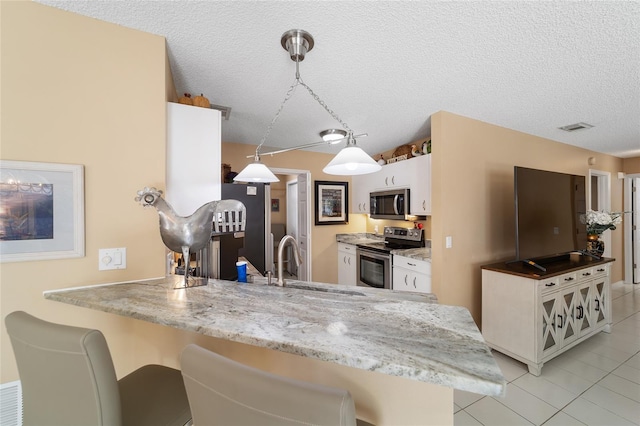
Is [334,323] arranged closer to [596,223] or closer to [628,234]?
[596,223]

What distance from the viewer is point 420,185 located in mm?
2906

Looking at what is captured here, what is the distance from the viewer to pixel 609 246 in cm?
418

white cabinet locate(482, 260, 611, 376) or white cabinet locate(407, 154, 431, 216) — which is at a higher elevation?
white cabinet locate(407, 154, 431, 216)

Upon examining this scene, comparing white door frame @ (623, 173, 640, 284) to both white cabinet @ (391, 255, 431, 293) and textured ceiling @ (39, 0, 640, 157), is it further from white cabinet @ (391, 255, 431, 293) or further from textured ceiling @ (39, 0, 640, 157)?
white cabinet @ (391, 255, 431, 293)

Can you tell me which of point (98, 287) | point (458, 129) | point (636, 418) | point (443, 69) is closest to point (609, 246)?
point (636, 418)

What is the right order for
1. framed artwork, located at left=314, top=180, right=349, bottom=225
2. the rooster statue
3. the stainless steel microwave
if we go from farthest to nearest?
framed artwork, located at left=314, top=180, right=349, bottom=225 → the stainless steel microwave → the rooster statue

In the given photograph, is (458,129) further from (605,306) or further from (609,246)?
(609,246)

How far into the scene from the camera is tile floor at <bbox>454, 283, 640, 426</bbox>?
1713 millimetres

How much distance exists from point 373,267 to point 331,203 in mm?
1366

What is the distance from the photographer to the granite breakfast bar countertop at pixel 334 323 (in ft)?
1.97

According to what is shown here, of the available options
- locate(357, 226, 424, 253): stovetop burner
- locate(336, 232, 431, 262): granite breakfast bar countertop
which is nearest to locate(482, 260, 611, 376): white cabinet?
locate(336, 232, 431, 262): granite breakfast bar countertop

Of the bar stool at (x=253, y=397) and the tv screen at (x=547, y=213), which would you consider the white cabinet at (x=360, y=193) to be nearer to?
the tv screen at (x=547, y=213)

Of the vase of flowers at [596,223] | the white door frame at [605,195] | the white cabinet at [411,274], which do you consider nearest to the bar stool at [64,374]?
the white cabinet at [411,274]

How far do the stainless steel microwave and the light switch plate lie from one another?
2.85m
